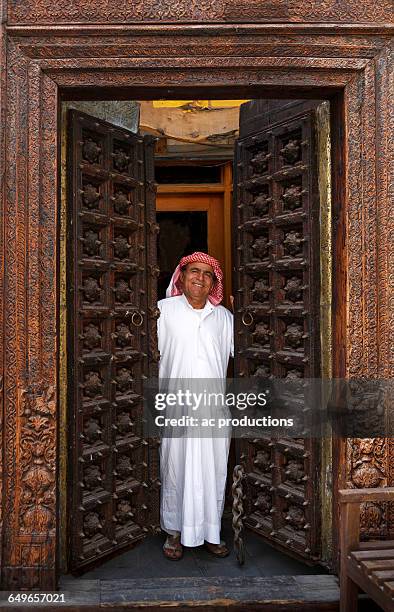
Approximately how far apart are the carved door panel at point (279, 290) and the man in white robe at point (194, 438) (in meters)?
0.19

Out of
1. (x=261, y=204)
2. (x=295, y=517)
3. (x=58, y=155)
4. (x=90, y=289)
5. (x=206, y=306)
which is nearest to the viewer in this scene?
(x=58, y=155)

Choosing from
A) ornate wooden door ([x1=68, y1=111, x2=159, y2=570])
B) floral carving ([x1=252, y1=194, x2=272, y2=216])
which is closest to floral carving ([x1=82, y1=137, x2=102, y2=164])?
ornate wooden door ([x1=68, y1=111, x2=159, y2=570])

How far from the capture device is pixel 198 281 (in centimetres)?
389

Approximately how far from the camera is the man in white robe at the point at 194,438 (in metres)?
3.69

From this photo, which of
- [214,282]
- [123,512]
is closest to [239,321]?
[214,282]

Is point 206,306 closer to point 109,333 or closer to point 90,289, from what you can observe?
point 109,333

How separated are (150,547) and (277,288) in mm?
1921

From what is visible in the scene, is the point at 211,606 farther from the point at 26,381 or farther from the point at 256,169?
the point at 256,169

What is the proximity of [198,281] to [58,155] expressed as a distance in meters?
1.34

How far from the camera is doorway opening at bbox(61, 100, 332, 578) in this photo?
3.27m

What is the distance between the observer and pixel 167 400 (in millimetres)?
3871

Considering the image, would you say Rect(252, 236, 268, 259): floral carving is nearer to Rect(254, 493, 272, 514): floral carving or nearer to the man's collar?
the man's collar

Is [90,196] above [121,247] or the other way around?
above

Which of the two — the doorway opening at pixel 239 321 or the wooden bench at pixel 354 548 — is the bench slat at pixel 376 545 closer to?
the wooden bench at pixel 354 548
